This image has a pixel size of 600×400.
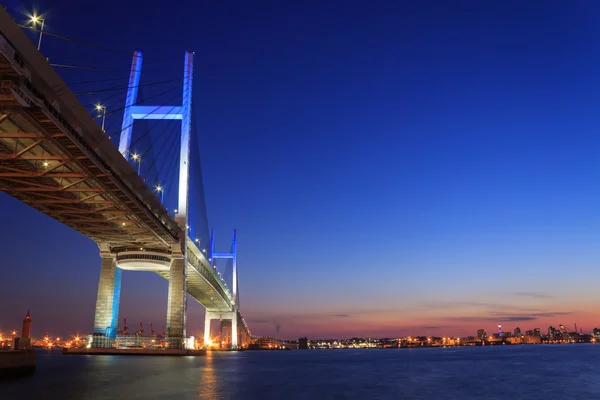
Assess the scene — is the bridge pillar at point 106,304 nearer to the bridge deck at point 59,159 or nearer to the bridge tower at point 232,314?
the bridge deck at point 59,159

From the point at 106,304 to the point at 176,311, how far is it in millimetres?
6689

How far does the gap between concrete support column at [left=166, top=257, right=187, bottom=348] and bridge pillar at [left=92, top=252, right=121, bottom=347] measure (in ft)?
17.4

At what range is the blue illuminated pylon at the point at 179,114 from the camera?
47.0 metres

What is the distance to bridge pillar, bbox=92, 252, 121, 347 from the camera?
4850 cm

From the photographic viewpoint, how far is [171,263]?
50594 mm

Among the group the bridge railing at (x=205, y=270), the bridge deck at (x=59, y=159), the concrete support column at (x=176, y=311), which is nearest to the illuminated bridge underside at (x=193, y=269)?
the bridge railing at (x=205, y=270)

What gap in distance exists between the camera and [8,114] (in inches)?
786

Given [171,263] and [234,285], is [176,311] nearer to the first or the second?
[171,263]

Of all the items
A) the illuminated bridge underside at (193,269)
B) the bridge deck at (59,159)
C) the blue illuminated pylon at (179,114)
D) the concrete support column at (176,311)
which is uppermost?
the blue illuminated pylon at (179,114)

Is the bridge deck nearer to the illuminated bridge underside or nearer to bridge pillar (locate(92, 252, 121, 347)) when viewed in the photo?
bridge pillar (locate(92, 252, 121, 347))

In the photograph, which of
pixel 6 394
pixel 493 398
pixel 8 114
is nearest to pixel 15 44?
pixel 8 114

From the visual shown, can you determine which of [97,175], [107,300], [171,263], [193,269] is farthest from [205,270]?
[97,175]

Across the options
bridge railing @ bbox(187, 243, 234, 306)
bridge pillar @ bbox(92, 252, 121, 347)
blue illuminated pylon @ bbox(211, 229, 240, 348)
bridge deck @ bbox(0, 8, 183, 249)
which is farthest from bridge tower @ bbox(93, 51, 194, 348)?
blue illuminated pylon @ bbox(211, 229, 240, 348)

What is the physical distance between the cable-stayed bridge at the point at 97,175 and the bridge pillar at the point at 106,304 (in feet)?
0.31
